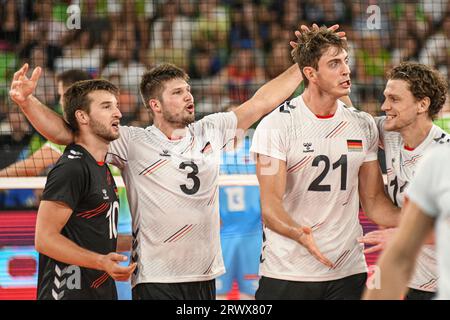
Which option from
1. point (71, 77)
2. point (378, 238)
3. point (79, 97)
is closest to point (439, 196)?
point (378, 238)

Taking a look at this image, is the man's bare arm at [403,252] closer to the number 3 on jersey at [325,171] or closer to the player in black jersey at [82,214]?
the player in black jersey at [82,214]

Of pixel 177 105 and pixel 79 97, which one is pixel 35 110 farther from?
pixel 177 105

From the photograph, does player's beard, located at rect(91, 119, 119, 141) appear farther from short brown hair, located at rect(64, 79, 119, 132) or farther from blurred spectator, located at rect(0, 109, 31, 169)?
blurred spectator, located at rect(0, 109, 31, 169)

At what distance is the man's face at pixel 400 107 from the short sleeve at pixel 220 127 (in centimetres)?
108

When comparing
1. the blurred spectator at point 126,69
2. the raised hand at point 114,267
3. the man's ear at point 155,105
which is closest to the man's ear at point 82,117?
the man's ear at point 155,105

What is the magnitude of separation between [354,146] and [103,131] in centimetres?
167

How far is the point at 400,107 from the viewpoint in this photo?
548cm

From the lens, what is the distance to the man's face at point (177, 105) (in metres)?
5.69

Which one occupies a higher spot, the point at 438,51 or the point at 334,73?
the point at 438,51

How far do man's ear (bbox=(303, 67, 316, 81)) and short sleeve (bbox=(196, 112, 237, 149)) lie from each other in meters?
0.61

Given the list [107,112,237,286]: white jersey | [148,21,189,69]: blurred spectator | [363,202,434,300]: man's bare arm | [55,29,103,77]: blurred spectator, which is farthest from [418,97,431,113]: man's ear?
[55,29,103,77]: blurred spectator

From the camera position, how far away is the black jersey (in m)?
5.09

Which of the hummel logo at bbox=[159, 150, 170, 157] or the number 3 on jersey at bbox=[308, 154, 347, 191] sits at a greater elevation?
the hummel logo at bbox=[159, 150, 170, 157]
